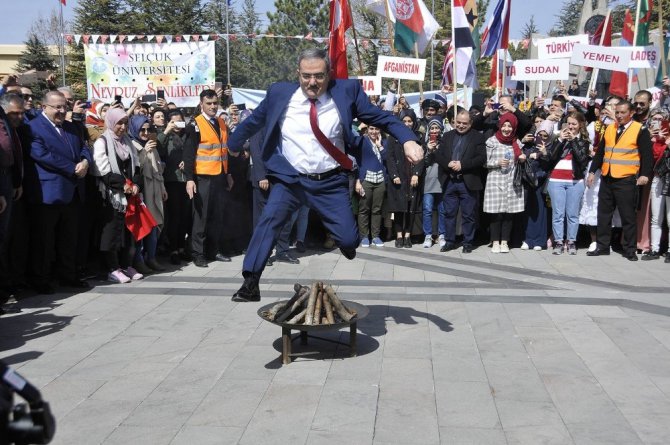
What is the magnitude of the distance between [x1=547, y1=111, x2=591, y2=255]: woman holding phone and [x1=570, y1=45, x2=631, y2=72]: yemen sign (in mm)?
2196

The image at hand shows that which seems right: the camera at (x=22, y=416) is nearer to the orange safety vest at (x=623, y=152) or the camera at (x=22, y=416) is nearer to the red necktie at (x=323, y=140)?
the red necktie at (x=323, y=140)

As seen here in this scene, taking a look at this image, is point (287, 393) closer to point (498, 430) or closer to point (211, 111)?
point (498, 430)

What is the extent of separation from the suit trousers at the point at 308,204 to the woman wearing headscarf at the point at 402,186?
5360mm

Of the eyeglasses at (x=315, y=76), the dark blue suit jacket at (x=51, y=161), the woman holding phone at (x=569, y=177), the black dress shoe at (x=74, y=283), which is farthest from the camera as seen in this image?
the woman holding phone at (x=569, y=177)

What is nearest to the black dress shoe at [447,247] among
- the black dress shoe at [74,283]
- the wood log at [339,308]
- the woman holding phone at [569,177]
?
the woman holding phone at [569,177]

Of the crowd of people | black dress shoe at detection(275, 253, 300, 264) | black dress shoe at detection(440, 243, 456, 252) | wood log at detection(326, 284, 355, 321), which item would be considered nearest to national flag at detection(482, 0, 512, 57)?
the crowd of people

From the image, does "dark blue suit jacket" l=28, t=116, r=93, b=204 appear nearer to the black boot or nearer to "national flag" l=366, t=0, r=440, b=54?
the black boot

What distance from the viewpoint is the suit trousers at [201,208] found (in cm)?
945

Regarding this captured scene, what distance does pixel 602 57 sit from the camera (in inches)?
475

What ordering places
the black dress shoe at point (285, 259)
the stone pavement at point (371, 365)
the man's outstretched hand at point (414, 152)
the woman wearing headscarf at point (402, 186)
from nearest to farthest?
the stone pavement at point (371, 365) → the man's outstretched hand at point (414, 152) → the black dress shoe at point (285, 259) → the woman wearing headscarf at point (402, 186)

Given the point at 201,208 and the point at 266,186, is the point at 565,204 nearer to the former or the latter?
the point at 266,186

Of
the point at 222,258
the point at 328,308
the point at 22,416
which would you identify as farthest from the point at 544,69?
the point at 22,416

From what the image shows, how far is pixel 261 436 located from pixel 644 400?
2433 millimetres

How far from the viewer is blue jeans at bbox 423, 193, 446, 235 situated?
1106 cm
